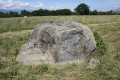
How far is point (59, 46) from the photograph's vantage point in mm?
4684

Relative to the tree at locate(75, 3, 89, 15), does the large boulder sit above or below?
below

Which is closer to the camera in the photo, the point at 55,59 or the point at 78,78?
the point at 78,78

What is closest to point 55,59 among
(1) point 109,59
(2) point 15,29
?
(1) point 109,59

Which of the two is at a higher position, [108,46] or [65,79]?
[108,46]

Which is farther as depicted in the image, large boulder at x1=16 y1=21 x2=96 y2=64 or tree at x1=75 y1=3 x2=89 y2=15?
tree at x1=75 y1=3 x2=89 y2=15

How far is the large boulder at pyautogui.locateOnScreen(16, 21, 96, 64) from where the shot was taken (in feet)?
15.4

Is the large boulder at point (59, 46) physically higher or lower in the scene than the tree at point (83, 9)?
lower

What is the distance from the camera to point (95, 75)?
3684mm

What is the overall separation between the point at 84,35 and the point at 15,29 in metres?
6.76

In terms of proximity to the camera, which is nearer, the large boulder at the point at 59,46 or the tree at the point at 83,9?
the large boulder at the point at 59,46

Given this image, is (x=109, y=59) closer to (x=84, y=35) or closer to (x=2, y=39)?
(x=84, y=35)

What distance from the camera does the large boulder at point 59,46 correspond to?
4.69 m

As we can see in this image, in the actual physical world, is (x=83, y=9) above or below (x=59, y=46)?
above

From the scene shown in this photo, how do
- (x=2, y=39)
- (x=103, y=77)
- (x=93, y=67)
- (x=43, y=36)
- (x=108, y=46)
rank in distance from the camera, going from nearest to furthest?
(x=103, y=77) → (x=93, y=67) → (x=43, y=36) → (x=108, y=46) → (x=2, y=39)
